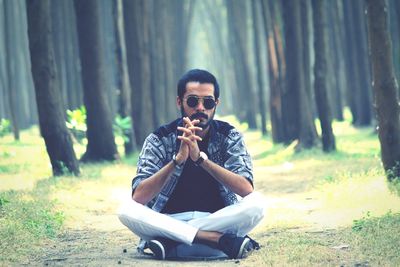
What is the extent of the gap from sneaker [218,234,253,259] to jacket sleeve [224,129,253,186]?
517 millimetres

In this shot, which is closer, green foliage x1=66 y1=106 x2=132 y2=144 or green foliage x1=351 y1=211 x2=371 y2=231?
green foliage x1=351 y1=211 x2=371 y2=231

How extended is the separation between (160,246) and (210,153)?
3.03 feet

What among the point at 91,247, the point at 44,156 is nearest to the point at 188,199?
the point at 91,247

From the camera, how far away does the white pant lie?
6.77 meters

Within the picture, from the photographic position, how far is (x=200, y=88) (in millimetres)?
6852

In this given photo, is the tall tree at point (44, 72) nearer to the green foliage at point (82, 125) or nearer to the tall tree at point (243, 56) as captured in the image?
the green foliage at point (82, 125)

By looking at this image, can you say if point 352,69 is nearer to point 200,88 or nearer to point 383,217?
point 383,217

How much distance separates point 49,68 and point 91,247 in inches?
257

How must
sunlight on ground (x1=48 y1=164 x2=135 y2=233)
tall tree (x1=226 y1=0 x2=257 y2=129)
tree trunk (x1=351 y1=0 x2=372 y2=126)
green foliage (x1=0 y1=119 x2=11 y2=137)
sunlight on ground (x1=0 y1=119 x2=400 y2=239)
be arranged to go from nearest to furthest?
sunlight on ground (x1=0 y1=119 x2=400 y2=239) < sunlight on ground (x1=48 y1=164 x2=135 y2=233) < tree trunk (x1=351 y1=0 x2=372 y2=126) < green foliage (x1=0 y1=119 x2=11 y2=137) < tall tree (x1=226 y1=0 x2=257 y2=129)

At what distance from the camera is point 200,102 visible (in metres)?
6.81

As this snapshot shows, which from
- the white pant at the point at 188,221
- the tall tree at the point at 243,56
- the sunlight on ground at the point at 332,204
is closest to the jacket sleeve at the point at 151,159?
the white pant at the point at 188,221

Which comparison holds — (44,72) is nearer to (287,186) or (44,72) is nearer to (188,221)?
(287,186)

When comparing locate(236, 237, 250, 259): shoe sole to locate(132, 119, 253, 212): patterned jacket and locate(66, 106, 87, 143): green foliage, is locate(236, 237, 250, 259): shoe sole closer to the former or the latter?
locate(132, 119, 253, 212): patterned jacket

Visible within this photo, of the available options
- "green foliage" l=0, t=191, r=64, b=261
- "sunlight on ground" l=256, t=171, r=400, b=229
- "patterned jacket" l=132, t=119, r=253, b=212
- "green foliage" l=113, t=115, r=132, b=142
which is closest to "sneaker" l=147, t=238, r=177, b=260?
"patterned jacket" l=132, t=119, r=253, b=212
